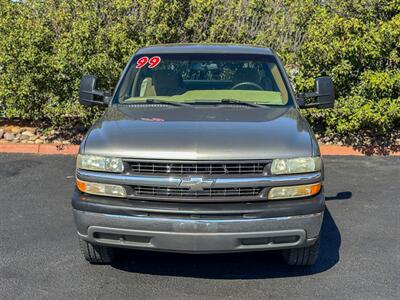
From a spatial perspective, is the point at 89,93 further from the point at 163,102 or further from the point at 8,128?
the point at 8,128

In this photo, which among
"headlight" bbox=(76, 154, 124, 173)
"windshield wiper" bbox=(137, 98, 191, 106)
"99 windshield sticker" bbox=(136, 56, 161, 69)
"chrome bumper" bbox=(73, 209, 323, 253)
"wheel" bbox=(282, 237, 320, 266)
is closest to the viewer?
"chrome bumper" bbox=(73, 209, 323, 253)

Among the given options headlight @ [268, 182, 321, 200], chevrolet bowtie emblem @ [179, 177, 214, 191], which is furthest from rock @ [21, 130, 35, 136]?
headlight @ [268, 182, 321, 200]

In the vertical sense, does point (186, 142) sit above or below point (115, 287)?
above

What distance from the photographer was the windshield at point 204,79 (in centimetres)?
465

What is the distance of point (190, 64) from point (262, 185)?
2.00 m

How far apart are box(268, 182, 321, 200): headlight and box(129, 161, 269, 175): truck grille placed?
6.5 inches

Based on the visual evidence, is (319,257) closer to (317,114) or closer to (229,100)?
(229,100)

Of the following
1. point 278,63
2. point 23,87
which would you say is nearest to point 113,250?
point 278,63

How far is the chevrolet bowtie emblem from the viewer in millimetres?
3369

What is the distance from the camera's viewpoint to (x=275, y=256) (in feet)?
14.0

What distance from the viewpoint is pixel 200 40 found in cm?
855

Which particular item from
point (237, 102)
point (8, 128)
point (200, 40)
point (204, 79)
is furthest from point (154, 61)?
point (8, 128)

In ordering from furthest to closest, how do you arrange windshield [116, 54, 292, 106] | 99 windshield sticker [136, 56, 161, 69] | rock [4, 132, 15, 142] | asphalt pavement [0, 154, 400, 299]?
1. rock [4, 132, 15, 142]
2. 99 windshield sticker [136, 56, 161, 69]
3. windshield [116, 54, 292, 106]
4. asphalt pavement [0, 154, 400, 299]

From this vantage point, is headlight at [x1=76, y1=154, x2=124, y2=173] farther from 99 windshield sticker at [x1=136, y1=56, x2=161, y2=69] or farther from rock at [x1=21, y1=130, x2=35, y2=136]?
rock at [x1=21, y1=130, x2=35, y2=136]
